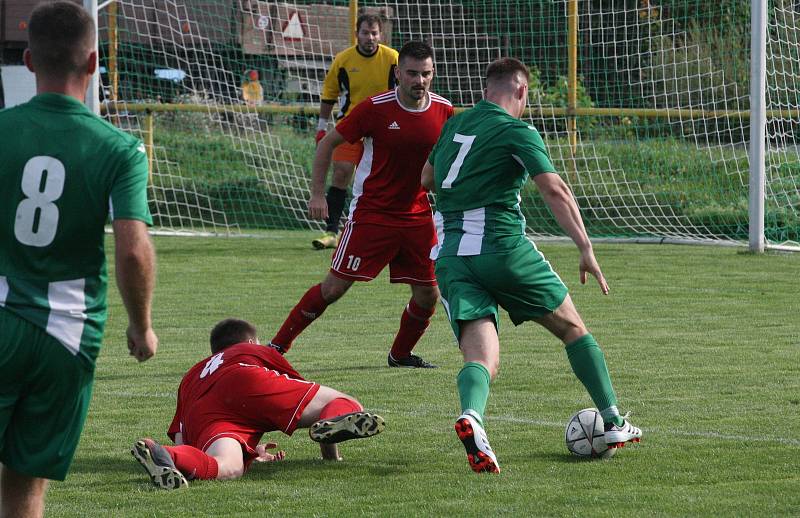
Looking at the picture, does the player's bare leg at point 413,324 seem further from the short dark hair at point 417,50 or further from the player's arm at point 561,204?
the player's arm at point 561,204

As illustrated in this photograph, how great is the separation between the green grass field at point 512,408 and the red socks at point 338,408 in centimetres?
23

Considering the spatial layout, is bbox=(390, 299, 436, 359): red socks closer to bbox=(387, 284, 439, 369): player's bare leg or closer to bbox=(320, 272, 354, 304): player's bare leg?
bbox=(387, 284, 439, 369): player's bare leg

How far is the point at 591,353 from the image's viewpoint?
5.57m

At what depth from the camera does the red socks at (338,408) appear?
5309 millimetres

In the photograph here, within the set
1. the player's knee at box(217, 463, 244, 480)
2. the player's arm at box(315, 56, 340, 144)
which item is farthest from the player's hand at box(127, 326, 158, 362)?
the player's arm at box(315, 56, 340, 144)

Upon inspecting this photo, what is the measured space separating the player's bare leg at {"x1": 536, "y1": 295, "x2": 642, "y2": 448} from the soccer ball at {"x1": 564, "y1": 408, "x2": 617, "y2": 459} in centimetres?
4

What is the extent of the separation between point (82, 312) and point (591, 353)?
2.56 m

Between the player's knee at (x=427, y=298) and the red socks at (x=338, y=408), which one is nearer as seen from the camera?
the red socks at (x=338, y=408)

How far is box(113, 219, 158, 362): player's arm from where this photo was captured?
358cm

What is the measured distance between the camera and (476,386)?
17.1 feet

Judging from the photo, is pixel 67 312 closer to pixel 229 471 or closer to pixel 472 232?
pixel 229 471

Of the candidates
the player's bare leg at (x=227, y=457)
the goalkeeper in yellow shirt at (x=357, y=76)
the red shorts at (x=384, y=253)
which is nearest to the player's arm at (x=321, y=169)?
the red shorts at (x=384, y=253)

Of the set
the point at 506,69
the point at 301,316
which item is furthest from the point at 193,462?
the point at 301,316

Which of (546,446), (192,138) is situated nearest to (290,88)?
(192,138)
